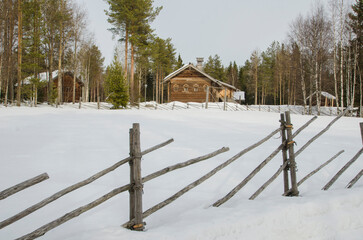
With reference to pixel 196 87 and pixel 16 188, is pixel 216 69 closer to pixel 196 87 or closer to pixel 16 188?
pixel 196 87

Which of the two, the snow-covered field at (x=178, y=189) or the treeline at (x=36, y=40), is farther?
the treeline at (x=36, y=40)

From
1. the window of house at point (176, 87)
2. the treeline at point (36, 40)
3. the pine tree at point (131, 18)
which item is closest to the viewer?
the treeline at point (36, 40)

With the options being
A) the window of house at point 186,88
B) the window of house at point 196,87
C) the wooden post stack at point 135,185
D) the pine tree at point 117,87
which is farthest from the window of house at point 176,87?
the wooden post stack at point 135,185

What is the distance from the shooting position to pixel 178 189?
460cm

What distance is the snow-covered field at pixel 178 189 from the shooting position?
10.0 ft

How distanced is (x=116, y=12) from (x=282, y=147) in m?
25.4

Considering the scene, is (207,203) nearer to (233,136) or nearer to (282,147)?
(282,147)

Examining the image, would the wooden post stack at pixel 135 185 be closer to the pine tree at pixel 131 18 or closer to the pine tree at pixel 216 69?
the pine tree at pixel 131 18

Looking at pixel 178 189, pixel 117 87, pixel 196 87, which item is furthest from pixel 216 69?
pixel 178 189

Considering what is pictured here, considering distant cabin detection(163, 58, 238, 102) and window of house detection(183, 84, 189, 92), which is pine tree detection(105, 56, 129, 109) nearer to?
distant cabin detection(163, 58, 238, 102)

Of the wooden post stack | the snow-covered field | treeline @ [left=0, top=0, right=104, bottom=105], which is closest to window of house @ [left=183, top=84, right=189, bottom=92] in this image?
treeline @ [left=0, top=0, right=104, bottom=105]

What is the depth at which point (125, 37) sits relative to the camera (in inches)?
1006

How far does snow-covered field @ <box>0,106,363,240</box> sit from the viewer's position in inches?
120

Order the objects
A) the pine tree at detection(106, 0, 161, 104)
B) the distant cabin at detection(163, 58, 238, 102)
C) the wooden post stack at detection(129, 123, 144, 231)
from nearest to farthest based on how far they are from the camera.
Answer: the wooden post stack at detection(129, 123, 144, 231) < the pine tree at detection(106, 0, 161, 104) < the distant cabin at detection(163, 58, 238, 102)
